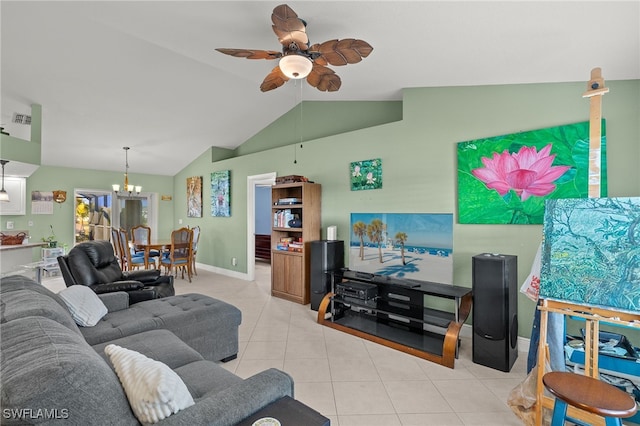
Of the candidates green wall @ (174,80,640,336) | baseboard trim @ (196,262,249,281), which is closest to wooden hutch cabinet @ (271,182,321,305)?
green wall @ (174,80,640,336)

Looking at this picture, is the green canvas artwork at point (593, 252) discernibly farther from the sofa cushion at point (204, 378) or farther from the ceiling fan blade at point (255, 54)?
the ceiling fan blade at point (255, 54)

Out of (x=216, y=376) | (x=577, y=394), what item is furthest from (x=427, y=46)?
(x=216, y=376)

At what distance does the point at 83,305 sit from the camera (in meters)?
2.22

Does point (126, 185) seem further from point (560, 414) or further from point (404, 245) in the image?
point (560, 414)

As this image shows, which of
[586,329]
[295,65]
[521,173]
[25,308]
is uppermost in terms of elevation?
[295,65]

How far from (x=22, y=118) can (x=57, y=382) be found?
5531 millimetres

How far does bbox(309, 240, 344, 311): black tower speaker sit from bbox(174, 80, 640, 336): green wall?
1.26 feet

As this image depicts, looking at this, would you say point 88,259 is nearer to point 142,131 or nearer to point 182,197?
point 142,131

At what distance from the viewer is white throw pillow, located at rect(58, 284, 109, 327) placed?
2.15 metres

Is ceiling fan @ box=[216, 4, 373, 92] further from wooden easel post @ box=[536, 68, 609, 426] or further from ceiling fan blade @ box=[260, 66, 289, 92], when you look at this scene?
wooden easel post @ box=[536, 68, 609, 426]

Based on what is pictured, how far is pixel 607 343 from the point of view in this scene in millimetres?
2178

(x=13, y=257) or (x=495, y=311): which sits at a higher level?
(x=13, y=257)

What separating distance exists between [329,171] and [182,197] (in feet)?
16.4

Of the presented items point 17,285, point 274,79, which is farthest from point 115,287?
point 274,79
